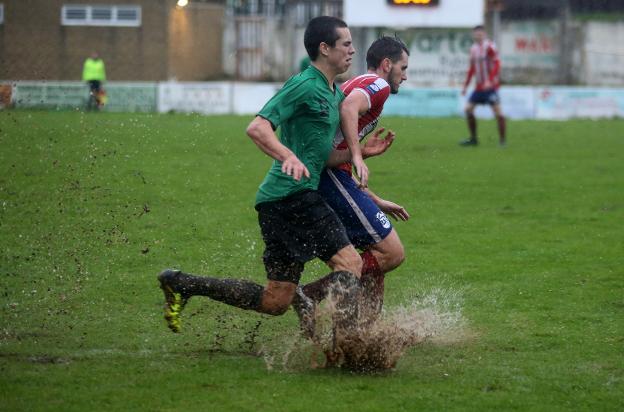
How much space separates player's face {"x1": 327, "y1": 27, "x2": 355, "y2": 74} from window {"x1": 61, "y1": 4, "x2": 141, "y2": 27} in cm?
3177

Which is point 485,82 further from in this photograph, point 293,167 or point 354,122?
point 293,167

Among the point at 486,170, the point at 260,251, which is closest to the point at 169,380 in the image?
the point at 260,251

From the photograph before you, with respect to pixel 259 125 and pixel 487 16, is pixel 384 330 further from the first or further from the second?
pixel 487 16

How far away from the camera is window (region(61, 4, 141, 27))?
36.6 meters

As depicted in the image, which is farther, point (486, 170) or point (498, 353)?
point (486, 170)

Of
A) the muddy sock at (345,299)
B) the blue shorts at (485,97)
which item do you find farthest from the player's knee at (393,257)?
the blue shorts at (485,97)

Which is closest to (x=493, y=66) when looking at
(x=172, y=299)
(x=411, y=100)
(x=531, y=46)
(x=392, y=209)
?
(x=411, y=100)

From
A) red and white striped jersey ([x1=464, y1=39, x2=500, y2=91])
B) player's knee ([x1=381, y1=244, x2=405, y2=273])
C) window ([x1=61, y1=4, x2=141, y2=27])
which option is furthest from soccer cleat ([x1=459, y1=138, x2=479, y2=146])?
window ([x1=61, y1=4, x2=141, y2=27])

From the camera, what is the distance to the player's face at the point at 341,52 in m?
6.04

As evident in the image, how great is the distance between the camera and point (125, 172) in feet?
46.6

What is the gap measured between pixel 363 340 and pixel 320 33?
1744mm

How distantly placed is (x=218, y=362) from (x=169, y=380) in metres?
0.49

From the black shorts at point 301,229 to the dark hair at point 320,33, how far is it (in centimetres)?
83

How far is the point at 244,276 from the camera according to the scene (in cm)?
859
